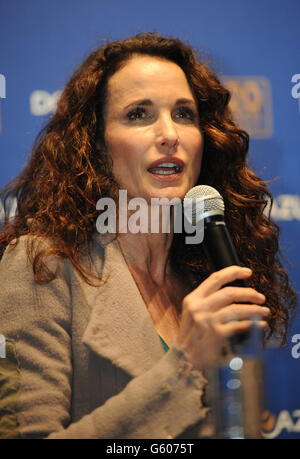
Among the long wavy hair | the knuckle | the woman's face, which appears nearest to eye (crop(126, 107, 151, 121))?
the woman's face

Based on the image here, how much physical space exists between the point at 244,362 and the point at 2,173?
1.05 m

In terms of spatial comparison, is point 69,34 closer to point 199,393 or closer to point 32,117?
point 32,117

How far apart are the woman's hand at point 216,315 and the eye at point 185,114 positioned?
605 mm

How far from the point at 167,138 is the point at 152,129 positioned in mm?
58

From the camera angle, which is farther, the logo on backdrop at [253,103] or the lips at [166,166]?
the logo on backdrop at [253,103]

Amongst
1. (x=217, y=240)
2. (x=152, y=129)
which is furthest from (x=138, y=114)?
(x=217, y=240)

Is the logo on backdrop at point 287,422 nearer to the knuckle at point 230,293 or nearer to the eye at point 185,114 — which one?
the knuckle at point 230,293

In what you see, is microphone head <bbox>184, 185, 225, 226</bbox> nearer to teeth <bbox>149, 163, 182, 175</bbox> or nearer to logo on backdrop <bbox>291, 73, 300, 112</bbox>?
teeth <bbox>149, 163, 182, 175</bbox>

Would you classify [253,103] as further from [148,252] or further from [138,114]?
[148,252]

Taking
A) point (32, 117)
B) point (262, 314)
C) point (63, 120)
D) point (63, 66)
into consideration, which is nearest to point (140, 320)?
point (262, 314)

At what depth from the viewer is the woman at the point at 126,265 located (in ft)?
2.80

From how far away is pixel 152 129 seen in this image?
1.21 m

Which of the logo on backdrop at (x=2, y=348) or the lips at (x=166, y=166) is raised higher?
the lips at (x=166, y=166)

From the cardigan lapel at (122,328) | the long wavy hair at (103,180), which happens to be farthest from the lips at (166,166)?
the cardigan lapel at (122,328)
